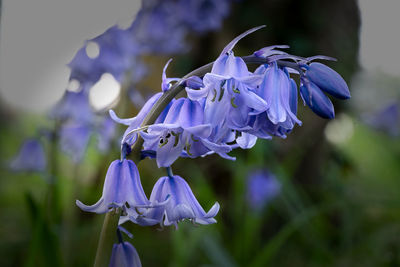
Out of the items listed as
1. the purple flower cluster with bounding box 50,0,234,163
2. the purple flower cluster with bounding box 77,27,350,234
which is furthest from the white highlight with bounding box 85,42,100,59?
the purple flower cluster with bounding box 77,27,350,234

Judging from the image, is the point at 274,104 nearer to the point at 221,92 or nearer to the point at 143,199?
the point at 221,92

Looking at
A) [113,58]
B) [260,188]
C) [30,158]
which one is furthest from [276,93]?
[260,188]

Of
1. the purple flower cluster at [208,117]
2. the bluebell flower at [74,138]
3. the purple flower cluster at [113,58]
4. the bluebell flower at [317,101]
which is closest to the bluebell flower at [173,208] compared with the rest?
the purple flower cluster at [208,117]

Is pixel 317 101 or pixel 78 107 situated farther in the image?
pixel 78 107

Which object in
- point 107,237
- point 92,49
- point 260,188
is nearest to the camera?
point 107,237

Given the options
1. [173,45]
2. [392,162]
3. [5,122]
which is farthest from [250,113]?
[5,122]
